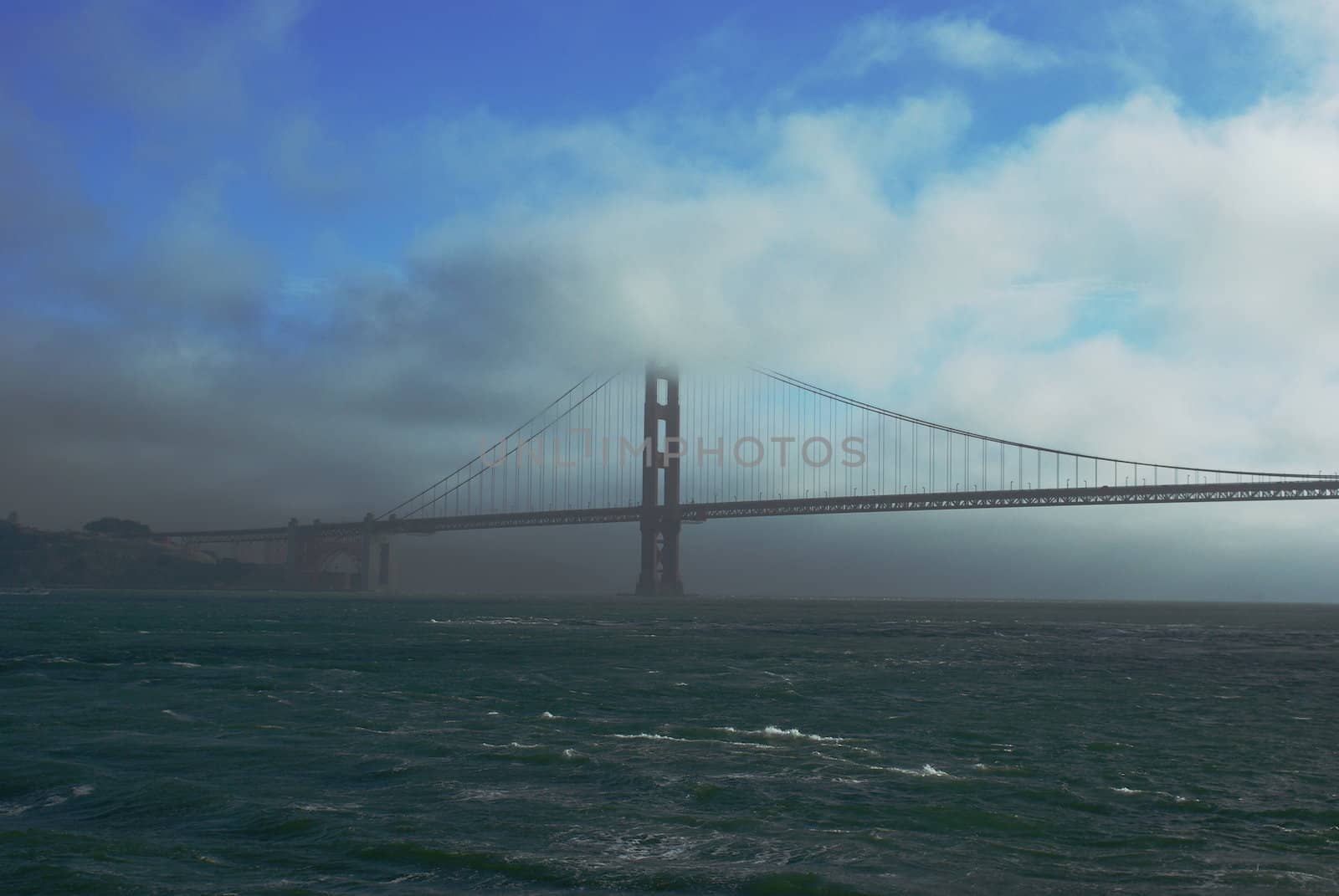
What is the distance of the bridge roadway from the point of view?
323ft

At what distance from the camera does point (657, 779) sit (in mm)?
18141

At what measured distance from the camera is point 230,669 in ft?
123

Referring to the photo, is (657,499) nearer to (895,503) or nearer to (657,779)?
(895,503)

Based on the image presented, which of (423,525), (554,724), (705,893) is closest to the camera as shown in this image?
(705,893)

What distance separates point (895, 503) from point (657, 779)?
9746 cm

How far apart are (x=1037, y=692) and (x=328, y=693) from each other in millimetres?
20297

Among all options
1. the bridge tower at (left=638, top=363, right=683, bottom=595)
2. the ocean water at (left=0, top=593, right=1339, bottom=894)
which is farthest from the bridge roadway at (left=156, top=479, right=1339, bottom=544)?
the ocean water at (left=0, top=593, right=1339, bottom=894)

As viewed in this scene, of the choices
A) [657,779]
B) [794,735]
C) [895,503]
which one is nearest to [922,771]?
Answer: [794,735]

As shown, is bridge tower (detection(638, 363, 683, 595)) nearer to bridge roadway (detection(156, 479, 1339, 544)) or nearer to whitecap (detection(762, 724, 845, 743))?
bridge roadway (detection(156, 479, 1339, 544))

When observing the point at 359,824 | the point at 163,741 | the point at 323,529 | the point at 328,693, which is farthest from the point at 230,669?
the point at 323,529

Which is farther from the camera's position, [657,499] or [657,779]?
[657,499]

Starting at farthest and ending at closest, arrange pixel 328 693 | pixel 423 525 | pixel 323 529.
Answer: pixel 323 529, pixel 423 525, pixel 328 693

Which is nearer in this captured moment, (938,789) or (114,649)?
(938,789)

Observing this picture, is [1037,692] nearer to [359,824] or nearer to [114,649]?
[359,824]
